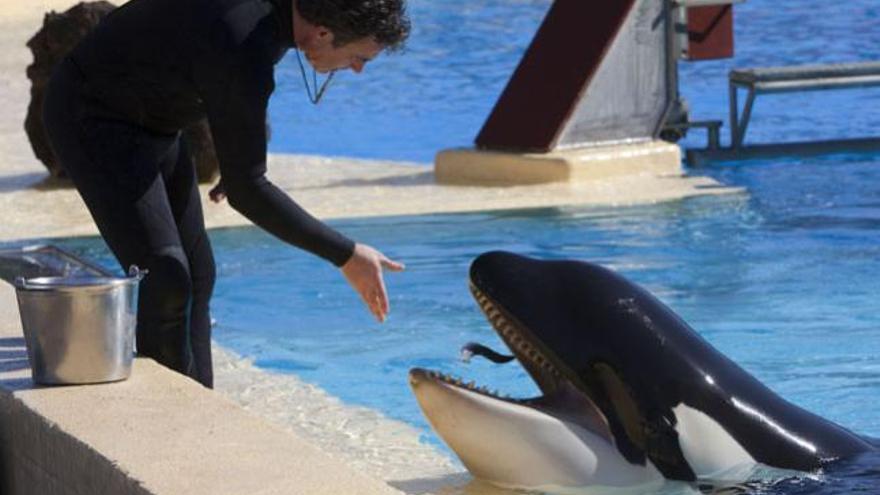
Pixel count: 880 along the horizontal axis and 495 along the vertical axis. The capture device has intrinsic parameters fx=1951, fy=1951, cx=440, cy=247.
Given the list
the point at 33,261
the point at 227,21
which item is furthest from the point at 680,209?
the point at 227,21

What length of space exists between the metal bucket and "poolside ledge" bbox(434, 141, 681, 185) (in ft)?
20.8

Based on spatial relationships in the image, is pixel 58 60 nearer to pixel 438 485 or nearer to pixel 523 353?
pixel 438 485

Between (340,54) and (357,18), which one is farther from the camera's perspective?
(340,54)

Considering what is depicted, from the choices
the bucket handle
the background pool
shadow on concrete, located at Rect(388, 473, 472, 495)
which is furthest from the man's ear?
the background pool

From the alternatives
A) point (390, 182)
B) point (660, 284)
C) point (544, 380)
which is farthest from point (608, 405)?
point (390, 182)

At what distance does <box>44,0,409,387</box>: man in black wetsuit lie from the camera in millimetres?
3736

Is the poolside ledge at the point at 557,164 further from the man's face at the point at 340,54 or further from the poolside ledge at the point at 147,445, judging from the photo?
the man's face at the point at 340,54

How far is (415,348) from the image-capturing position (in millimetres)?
6977

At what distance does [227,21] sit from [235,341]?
334 centimetres

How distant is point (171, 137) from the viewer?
4203mm

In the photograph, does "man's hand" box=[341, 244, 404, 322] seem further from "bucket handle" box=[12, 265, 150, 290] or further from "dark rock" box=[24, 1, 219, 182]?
"dark rock" box=[24, 1, 219, 182]

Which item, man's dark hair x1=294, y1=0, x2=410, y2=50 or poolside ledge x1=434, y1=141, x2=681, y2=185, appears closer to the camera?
man's dark hair x1=294, y1=0, x2=410, y2=50

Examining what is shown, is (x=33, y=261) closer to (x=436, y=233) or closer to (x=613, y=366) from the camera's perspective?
(x=613, y=366)

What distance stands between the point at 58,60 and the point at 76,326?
6.44 m
